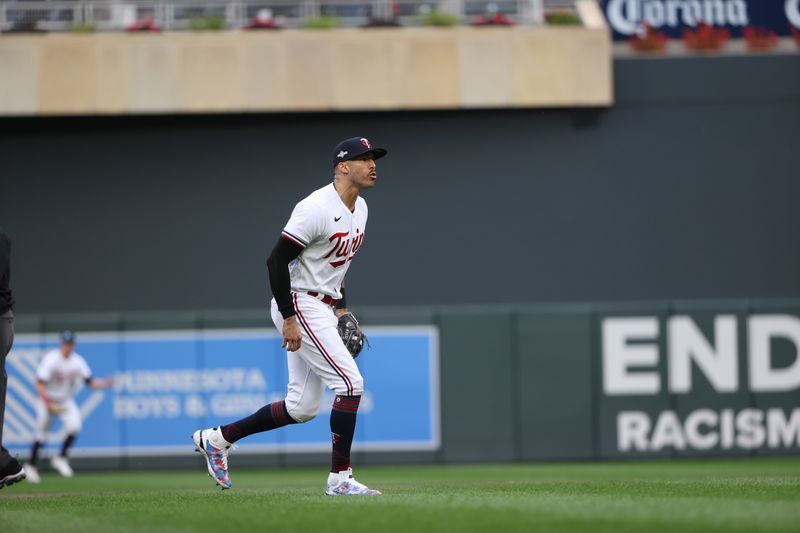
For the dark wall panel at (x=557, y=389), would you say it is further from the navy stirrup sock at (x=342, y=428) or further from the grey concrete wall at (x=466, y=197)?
the navy stirrup sock at (x=342, y=428)

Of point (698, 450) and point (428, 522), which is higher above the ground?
point (428, 522)

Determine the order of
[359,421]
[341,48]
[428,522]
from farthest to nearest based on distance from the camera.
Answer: [341,48] → [359,421] → [428,522]

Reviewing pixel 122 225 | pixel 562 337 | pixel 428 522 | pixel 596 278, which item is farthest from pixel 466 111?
pixel 428 522

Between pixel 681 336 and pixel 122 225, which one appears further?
pixel 122 225

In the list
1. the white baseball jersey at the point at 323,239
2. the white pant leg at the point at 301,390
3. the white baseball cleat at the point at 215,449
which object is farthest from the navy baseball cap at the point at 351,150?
the white baseball cleat at the point at 215,449

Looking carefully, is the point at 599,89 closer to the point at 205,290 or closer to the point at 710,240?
the point at 710,240

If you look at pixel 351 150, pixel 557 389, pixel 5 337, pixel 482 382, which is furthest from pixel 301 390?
pixel 557 389

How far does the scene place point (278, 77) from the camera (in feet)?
62.4

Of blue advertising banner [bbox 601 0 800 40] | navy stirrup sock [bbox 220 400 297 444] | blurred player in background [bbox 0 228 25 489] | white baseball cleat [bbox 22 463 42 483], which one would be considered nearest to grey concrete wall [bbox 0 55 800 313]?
blue advertising banner [bbox 601 0 800 40]

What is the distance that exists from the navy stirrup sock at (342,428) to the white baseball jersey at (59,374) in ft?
31.1

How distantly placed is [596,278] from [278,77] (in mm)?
6066

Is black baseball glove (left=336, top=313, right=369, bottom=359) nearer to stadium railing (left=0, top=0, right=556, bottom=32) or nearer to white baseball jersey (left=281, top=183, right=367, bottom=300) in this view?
white baseball jersey (left=281, top=183, right=367, bottom=300)

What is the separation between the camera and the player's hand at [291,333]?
7.07 metres

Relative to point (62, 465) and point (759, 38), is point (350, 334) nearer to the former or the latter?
point (62, 465)
